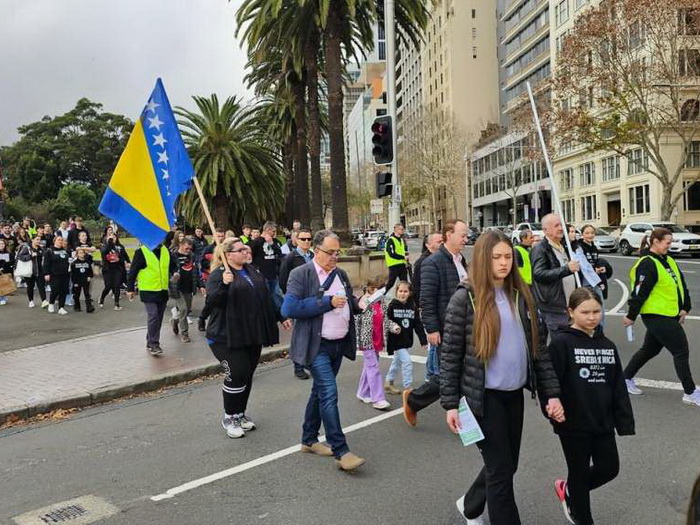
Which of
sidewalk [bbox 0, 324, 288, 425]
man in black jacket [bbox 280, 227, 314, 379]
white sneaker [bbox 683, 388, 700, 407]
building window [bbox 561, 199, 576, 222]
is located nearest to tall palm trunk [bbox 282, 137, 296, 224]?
sidewalk [bbox 0, 324, 288, 425]

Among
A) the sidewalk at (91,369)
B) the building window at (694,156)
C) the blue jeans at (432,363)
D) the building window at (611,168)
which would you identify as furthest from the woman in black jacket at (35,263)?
the building window at (611,168)

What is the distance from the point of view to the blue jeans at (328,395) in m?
4.67

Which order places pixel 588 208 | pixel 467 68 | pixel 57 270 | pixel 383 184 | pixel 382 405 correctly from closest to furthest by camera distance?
pixel 382 405, pixel 57 270, pixel 383 184, pixel 588 208, pixel 467 68

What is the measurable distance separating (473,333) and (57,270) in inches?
470

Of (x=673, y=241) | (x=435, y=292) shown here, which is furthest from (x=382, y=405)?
(x=673, y=241)

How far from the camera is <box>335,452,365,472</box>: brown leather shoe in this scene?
457cm

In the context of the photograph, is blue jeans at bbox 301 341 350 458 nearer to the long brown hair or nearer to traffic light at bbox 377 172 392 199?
the long brown hair

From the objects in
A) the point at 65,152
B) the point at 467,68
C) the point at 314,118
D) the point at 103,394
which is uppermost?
the point at 467,68

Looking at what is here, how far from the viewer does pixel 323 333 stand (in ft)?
15.8

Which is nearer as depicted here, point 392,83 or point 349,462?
point 349,462

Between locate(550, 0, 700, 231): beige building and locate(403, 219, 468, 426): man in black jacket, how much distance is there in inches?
1306

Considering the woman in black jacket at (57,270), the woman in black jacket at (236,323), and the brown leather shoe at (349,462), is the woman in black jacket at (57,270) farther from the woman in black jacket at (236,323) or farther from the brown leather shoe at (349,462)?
the brown leather shoe at (349,462)

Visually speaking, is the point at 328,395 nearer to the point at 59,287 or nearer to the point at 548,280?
the point at 548,280

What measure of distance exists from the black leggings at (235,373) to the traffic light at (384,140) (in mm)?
8824
